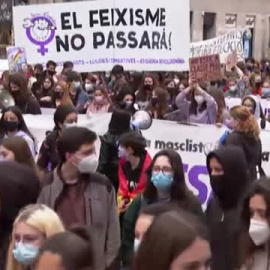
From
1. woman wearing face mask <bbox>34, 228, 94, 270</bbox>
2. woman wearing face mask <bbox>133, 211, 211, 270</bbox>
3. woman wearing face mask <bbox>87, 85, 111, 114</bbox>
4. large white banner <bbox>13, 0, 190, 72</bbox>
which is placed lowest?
woman wearing face mask <bbox>87, 85, 111, 114</bbox>

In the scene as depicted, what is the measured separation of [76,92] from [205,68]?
2407 mm

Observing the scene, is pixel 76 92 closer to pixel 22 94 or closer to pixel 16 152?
pixel 22 94

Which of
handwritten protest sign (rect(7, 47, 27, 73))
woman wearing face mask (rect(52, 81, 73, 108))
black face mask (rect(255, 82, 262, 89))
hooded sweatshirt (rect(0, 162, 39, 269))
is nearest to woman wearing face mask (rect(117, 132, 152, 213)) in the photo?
hooded sweatshirt (rect(0, 162, 39, 269))

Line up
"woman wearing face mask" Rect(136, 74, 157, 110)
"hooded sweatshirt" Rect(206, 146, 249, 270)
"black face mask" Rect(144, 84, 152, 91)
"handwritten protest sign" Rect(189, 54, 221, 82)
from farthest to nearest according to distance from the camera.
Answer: "black face mask" Rect(144, 84, 152, 91), "woman wearing face mask" Rect(136, 74, 157, 110), "handwritten protest sign" Rect(189, 54, 221, 82), "hooded sweatshirt" Rect(206, 146, 249, 270)

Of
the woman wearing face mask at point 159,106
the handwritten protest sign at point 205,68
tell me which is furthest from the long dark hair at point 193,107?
the handwritten protest sign at point 205,68

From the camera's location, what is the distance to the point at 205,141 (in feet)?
29.1

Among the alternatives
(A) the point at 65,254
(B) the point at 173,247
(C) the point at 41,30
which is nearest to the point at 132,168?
(A) the point at 65,254

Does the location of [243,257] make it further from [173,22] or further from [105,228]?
[173,22]

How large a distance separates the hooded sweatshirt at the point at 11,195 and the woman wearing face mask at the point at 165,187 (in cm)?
92

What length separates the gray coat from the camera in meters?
4.98

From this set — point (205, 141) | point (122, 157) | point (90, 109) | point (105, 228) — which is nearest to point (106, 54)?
point (90, 109)

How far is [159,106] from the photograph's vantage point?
10.2 meters

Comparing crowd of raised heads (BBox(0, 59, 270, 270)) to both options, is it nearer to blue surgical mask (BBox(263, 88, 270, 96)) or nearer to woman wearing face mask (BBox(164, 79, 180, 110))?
woman wearing face mask (BBox(164, 79, 180, 110))

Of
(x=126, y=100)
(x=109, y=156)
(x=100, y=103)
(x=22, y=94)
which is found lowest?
(x=109, y=156)
